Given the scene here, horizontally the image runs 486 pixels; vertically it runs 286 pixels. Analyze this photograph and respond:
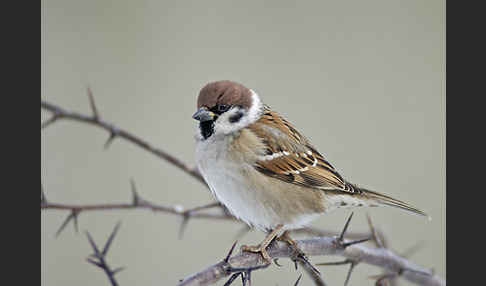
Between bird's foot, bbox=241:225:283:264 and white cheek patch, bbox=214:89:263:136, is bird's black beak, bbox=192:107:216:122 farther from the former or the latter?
bird's foot, bbox=241:225:283:264

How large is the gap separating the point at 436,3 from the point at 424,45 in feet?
1.56

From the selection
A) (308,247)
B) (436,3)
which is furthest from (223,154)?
(436,3)

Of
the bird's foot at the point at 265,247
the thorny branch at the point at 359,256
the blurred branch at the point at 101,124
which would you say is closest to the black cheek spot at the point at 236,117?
the blurred branch at the point at 101,124

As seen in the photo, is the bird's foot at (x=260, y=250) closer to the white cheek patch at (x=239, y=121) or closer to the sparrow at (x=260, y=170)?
the sparrow at (x=260, y=170)

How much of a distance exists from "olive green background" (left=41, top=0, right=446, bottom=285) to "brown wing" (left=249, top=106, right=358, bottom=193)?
1174 millimetres

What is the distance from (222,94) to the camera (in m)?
2.90

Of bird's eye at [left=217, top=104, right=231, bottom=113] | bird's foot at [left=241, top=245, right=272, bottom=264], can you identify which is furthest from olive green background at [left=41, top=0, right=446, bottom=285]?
bird's foot at [left=241, top=245, right=272, bottom=264]

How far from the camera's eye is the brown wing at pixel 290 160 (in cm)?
315

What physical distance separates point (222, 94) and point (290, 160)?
645 mm

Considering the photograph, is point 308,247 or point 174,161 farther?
point 174,161

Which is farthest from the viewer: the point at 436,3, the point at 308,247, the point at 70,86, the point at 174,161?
the point at 436,3

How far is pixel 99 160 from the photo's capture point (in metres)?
4.78

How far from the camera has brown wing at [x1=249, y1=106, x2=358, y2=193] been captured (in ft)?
10.3

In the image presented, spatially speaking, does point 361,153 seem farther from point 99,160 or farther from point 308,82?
point 99,160
